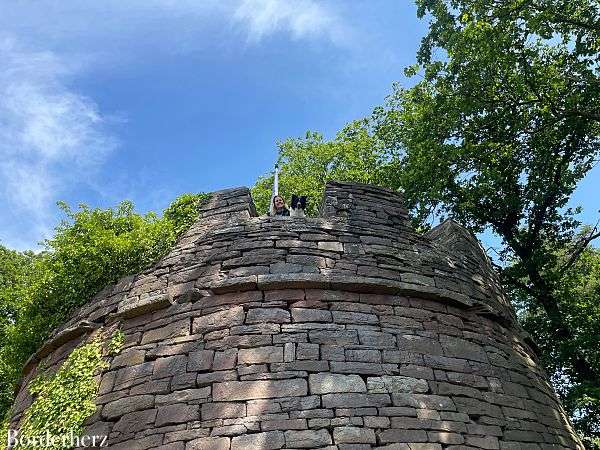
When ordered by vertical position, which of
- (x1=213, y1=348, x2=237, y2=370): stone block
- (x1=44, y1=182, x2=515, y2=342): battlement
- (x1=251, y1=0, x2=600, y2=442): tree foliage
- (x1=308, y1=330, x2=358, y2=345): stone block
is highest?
(x1=251, y1=0, x2=600, y2=442): tree foliage

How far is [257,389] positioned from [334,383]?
627 millimetres

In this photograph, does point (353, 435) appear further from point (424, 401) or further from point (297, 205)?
point (297, 205)

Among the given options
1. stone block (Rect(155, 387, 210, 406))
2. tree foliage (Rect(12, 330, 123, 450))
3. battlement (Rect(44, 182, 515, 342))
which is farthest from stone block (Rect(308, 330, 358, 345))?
tree foliage (Rect(12, 330, 123, 450))

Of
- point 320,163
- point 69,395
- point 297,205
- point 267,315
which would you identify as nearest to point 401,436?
point 267,315

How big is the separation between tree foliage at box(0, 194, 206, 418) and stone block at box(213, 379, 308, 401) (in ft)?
8.11

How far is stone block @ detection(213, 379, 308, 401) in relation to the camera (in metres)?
4.18

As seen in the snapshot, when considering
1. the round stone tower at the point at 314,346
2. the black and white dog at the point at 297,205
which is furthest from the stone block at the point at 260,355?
the black and white dog at the point at 297,205

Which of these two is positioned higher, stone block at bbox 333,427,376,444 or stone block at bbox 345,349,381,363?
stone block at bbox 345,349,381,363

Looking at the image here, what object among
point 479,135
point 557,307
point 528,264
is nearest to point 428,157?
point 479,135

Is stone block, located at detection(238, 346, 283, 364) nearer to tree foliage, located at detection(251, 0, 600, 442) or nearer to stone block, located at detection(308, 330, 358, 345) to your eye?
stone block, located at detection(308, 330, 358, 345)

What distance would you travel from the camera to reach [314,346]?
14.8 ft

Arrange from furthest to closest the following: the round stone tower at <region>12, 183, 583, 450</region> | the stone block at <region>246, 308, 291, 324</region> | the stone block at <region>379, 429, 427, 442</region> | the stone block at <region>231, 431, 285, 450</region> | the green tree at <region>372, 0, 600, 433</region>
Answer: the green tree at <region>372, 0, 600, 433</region> < the stone block at <region>246, 308, 291, 324</region> < the round stone tower at <region>12, 183, 583, 450</region> < the stone block at <region>379, 429, 427, 442</region> < the stone block at <region>231, 431, 285, 450</region>

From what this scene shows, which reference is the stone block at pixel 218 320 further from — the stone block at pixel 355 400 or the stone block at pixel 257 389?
the stone block at pixel 355 400

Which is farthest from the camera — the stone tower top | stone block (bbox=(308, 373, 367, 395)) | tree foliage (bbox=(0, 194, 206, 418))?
tree foliage (bbox=(0, 194, 206, 418))
